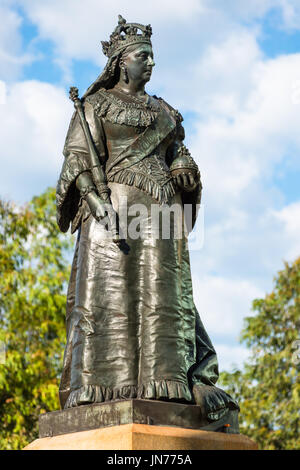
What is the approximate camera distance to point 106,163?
7426 millimetres

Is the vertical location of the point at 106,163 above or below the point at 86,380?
above

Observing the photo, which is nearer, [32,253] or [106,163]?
[106,163]

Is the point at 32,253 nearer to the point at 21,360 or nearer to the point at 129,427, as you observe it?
the point at 21,360

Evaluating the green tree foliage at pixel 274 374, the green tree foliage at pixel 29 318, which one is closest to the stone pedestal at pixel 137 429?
the green tree foliage at pixel 29 318

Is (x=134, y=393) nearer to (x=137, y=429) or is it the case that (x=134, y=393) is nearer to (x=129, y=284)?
(x=137, y=429)

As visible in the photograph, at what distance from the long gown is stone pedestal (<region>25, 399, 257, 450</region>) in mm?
141

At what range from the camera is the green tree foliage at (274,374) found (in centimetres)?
2648

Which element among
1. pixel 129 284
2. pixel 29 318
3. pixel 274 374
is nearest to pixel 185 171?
pixel 129 284

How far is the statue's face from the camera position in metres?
7.64

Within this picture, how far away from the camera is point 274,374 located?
91.0ft

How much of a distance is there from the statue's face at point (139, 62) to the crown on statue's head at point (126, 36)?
0.26 ft

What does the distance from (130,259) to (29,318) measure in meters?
15.6

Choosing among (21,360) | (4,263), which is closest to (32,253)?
(4,263)
